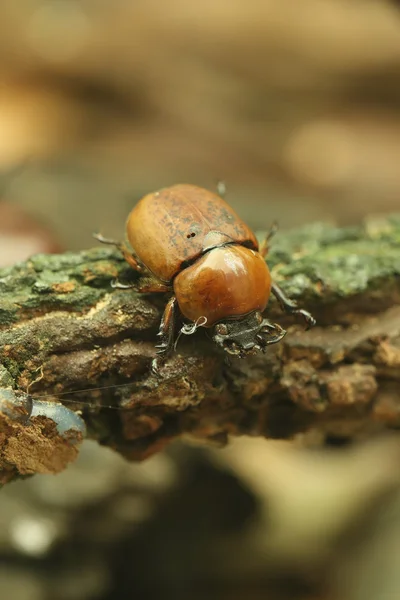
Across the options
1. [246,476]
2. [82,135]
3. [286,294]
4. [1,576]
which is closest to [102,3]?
[82,135]

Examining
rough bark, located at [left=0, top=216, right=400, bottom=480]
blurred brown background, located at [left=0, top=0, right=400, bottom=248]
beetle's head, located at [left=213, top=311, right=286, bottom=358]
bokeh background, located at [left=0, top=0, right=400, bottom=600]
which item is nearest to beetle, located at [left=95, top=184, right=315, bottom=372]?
beetle's head, located at [left=213, top=311, right=286, bottom=358]

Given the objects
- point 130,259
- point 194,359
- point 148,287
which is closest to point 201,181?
point 130,259

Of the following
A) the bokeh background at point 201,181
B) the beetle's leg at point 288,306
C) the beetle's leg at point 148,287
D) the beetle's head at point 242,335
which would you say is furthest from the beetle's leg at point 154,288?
the bokeh background at point 201,181

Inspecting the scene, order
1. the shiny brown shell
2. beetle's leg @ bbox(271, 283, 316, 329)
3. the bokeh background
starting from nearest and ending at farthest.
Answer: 1. the shiny brown shell
2. beetle's leg @ bbox(271, 283, 316, 329)
3. the bokeh background

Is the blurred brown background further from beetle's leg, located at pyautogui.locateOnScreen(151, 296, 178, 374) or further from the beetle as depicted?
beetle's leg, located at pyautogui.locateOnScreen(151, 296, 178, 374)

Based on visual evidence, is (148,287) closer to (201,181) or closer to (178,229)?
(178,229)

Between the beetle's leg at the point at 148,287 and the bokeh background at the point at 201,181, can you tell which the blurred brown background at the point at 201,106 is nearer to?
the bokeh background at the point at 201,181
